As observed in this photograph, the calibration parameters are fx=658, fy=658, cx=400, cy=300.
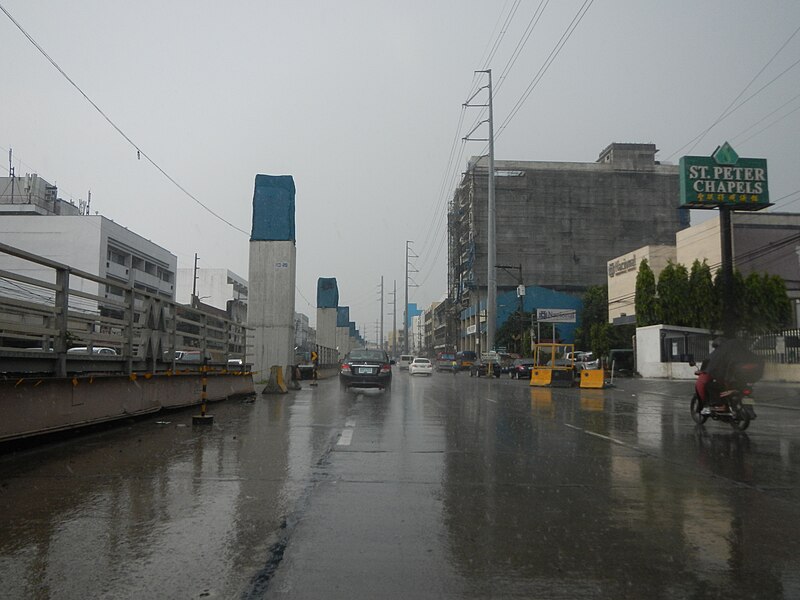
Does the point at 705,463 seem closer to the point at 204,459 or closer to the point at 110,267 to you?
the point at 204,459

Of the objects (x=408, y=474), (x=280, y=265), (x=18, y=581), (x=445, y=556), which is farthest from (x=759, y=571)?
(x=280, y=265)

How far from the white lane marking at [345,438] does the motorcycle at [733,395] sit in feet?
21.3

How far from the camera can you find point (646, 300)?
4144 cm

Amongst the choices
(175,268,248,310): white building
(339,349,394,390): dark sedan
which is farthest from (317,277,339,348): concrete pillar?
(175,268,248,310): white building

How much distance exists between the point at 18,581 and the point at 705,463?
767 cm

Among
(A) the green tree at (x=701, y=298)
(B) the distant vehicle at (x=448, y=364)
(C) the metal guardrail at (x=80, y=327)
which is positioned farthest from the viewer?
(B) the distant vehicle at (x=448, y=364)

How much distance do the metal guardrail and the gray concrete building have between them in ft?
234

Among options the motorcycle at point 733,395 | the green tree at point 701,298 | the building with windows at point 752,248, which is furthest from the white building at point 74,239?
the motorcycle at point 733,395

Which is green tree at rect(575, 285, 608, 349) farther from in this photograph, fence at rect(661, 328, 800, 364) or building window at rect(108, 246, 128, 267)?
building window at rect(108, 246, 128, 267)

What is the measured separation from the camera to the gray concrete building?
8656 cm

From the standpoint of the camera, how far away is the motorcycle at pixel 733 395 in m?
11.5

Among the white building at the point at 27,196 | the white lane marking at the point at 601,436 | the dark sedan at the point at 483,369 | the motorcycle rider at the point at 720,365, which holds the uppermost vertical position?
the white building at the point at 27,196

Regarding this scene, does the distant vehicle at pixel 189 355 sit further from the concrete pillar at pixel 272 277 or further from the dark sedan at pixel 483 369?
the dark sedan at pixel 483 369

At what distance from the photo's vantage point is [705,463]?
842cm
